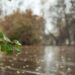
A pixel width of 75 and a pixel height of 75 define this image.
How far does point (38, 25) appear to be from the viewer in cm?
1881

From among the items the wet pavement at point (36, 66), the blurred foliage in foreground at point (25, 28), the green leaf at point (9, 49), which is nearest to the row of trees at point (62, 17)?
the blurred foliage in foreground at point (25, 28)

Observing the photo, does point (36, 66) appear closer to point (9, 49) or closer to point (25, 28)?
point (9, 49)

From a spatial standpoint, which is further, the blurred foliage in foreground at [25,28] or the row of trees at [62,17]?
the row of trees at [62,17]

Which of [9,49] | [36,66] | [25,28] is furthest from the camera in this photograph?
[25,28]

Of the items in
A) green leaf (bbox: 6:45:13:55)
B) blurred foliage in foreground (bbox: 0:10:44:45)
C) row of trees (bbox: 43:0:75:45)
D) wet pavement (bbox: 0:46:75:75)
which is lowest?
wet pavement (bbox: 0:46:75:75)

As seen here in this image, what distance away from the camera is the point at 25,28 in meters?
18.1

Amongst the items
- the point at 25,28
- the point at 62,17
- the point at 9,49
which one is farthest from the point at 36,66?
the point at 62,17

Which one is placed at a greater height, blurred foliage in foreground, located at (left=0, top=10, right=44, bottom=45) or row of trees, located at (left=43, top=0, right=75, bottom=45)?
row of trees, located at (left=43, top=0, right=75, bottom=45)

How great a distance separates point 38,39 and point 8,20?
3762mm

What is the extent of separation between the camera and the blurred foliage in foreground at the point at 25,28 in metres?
18.1

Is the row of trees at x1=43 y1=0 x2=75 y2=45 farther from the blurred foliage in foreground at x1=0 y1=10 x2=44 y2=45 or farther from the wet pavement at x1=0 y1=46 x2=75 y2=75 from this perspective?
the wet pavement at x1=0 y1=46 x2=75 y2=75

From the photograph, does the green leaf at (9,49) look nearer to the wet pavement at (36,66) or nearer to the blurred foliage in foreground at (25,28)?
the wet pavement at (36,66)

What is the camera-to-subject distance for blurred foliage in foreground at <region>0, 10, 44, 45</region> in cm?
1809

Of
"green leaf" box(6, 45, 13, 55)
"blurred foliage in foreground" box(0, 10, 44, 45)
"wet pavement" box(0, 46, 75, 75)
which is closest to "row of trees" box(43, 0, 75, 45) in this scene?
"blurred foliage in foreground" box(0, 10, 44, 45)
